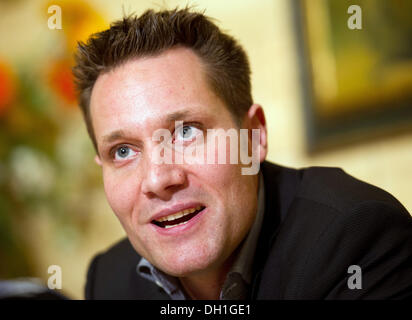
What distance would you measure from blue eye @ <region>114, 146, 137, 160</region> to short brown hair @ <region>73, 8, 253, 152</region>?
0.59 ft

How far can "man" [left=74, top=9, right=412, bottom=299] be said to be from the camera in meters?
0.96

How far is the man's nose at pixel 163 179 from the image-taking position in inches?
39.0

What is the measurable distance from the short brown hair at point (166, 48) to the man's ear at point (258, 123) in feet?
0.06

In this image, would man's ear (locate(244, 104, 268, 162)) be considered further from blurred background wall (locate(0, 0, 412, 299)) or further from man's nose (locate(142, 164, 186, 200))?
blurred background wall (locate(0, 0, 412, 299))

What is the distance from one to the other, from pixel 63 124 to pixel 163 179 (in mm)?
1846

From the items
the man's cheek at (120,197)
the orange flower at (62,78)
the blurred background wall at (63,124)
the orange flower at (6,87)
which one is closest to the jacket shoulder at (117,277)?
the man's cheek at (120,197)

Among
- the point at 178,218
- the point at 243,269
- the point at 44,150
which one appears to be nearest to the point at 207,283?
the point at 243,269

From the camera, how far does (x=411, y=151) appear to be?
6.14 ft

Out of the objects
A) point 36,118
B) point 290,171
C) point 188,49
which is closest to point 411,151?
point 290,171

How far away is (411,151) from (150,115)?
121 cm

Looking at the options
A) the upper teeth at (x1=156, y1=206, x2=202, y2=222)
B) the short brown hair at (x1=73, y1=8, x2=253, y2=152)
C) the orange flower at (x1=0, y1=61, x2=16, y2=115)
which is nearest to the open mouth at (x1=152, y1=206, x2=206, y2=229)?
the upper teeth at (x1=156, y1=206, x2=202, y2=222)

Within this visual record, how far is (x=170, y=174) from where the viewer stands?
0.99 meters

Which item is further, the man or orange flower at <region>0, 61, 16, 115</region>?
orange flower at <region>0, 61, 16, 115</region>
